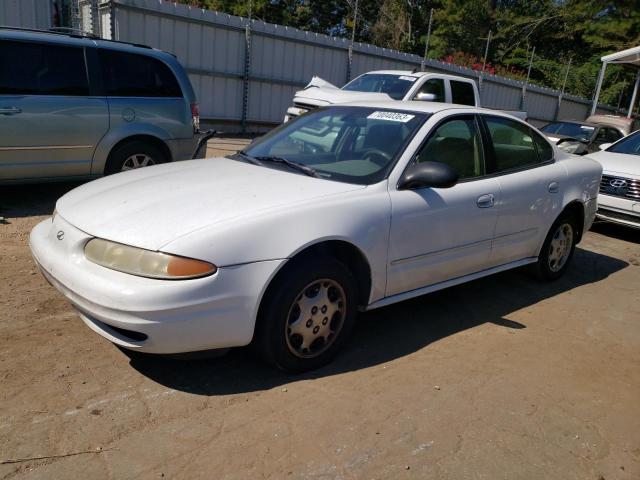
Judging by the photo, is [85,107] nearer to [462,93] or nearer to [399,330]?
[399,330]

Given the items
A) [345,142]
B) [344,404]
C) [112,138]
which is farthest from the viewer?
[112,138]

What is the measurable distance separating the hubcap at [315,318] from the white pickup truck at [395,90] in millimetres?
7102

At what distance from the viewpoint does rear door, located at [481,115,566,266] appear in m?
4.54

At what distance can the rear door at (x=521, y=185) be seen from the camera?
4.54 meters

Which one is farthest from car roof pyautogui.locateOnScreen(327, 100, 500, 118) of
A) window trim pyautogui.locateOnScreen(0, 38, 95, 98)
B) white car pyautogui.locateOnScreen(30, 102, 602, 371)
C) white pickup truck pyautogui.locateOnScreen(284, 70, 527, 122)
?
white pickup truck pyautogui.locateOnScreen(284, 70, 527, 122)

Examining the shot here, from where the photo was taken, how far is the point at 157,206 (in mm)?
3281

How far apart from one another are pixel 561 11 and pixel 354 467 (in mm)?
33440

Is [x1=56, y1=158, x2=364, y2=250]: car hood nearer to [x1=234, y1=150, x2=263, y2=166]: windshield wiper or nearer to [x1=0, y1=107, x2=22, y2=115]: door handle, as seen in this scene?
[x1=234, y1=150, x2=263, y2=166]: windshield wiper

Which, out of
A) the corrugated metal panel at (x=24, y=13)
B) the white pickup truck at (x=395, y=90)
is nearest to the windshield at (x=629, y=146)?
the white pickup truck at (x=395, y=90)

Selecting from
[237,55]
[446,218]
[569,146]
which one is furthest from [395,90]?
[446,218]

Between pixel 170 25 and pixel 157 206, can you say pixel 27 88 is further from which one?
pixel 170 25

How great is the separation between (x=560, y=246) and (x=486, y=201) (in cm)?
160

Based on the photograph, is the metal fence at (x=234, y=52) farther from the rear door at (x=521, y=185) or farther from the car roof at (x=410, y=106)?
the rear door at (x=521, y=185)

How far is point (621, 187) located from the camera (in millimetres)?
7723
